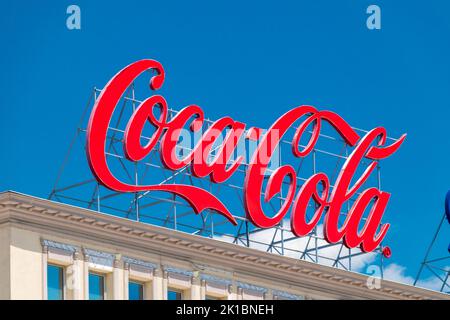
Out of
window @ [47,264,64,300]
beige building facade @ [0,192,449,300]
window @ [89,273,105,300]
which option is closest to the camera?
beige building facade @ [0,192,449,300]

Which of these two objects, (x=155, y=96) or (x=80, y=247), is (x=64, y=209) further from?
(x=155, y=96)

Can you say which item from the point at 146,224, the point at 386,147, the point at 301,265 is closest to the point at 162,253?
the point at 146,224

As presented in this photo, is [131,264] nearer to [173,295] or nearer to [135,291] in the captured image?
[135,291]

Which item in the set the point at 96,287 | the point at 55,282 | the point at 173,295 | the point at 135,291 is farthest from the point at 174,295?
the point at 55,282

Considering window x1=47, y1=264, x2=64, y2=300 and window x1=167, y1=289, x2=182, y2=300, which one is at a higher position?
window x1=167, y1=289, x2=182, y2=300

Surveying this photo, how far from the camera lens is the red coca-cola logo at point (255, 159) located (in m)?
89.6

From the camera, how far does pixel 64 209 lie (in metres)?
86.0

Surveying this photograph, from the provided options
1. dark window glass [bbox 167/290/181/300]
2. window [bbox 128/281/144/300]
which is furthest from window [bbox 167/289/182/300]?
window [bbox 128/281/144/300]

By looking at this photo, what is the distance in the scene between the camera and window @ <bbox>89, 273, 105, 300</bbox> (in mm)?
87625

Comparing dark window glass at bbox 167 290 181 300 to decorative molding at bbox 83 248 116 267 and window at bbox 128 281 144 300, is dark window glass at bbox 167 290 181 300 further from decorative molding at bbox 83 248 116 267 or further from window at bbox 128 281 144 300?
decorative molding at bbox 83 248 116 267

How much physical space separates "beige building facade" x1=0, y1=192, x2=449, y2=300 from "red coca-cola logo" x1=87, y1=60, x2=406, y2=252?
1.77m

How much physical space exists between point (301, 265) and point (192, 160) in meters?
7.33

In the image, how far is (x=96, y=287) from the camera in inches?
3462
